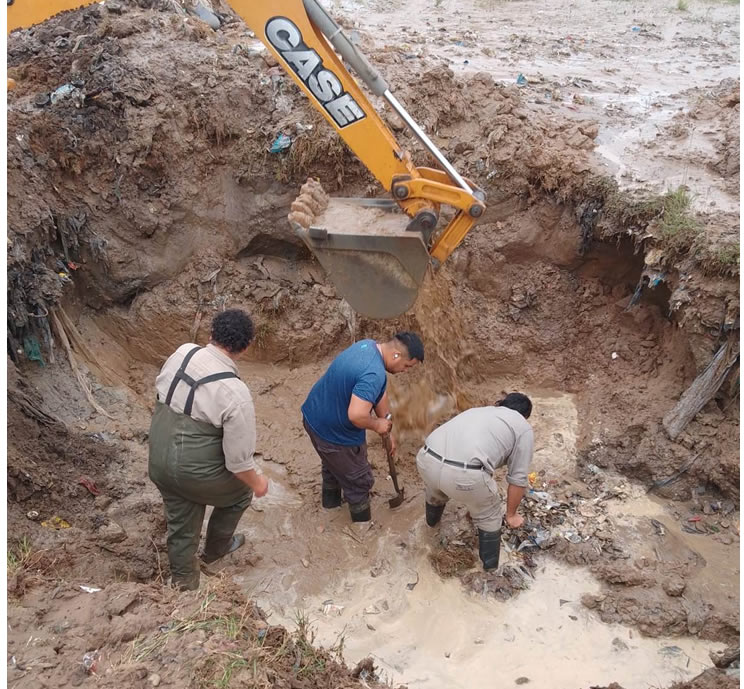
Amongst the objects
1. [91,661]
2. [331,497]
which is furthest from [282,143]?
[91,661]

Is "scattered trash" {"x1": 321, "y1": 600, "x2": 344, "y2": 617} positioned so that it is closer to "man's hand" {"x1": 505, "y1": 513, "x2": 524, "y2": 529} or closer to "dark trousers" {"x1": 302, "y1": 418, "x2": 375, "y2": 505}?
"dark trousers" {"x1": 302, "y1": 418, "x2": 375, "y2": 505}

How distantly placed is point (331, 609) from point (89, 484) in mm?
1845

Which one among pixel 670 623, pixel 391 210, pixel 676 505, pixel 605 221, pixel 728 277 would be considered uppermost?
pixel 391 210

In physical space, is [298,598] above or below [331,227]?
below

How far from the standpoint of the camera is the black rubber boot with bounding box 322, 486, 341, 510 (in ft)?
15.2

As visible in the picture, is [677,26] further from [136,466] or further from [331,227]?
[136,466]

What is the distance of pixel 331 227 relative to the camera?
425cm

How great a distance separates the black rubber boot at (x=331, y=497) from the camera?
4.63 m

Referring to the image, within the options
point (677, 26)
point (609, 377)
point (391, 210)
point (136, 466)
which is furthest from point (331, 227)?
point (677, 26)

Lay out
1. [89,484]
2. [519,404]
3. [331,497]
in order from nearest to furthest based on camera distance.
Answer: [519,404], [89,484], [331,497]

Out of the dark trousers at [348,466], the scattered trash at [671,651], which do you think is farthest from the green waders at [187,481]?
the scattered trash at [671,651]

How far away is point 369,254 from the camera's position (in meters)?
4.12

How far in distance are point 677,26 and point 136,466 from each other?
10483mm

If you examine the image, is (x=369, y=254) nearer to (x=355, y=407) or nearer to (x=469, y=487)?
(x=355, y=407)
